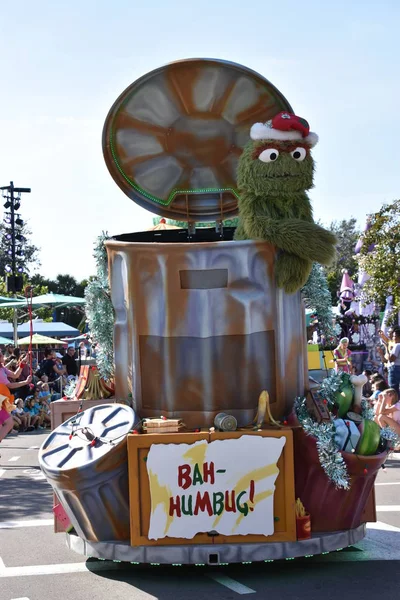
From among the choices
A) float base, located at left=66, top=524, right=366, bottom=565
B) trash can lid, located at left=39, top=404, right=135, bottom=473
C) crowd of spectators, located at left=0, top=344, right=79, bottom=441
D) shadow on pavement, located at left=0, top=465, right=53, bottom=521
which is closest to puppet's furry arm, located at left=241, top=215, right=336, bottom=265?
trash can lid, located at left=39, top=404, right=135, bottom=473

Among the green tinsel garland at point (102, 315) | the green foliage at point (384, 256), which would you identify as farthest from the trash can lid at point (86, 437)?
the green foliage at point (384, 256)

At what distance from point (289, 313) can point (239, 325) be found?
47 centimetres

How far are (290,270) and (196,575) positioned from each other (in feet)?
7.69

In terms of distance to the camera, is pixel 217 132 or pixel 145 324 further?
pixel 217 132

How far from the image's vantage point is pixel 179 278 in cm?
618

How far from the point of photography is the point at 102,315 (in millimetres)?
6812

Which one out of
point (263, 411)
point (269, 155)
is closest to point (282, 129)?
point (269, 155)

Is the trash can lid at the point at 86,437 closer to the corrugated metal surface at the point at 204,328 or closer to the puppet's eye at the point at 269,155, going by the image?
the corrugated metal surface at the point at 204,328

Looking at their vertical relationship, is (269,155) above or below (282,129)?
below

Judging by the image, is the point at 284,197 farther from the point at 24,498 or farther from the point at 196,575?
the point at 24,498

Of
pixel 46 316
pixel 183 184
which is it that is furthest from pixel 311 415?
pixel 46 316

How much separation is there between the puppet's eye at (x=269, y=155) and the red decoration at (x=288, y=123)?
174 mm

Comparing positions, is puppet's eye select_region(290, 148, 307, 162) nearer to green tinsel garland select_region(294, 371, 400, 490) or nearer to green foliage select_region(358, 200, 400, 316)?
green tinsel garland select_region(294, 371, 400, 490)

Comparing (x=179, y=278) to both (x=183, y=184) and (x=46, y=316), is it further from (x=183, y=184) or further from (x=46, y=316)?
(x=46, y=316)
